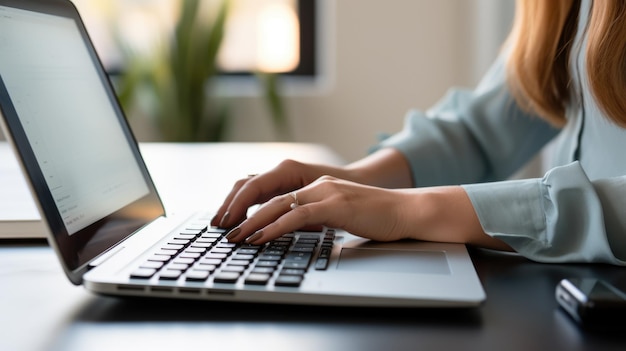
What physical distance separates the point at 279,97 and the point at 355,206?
1.97 meters

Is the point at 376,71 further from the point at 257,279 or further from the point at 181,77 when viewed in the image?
the point at 257,279

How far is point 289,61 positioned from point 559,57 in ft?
6.39

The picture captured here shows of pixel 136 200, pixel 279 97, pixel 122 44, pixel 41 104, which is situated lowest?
pixel 279 97

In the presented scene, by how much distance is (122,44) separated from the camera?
2.45 m

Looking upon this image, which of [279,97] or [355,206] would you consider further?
[279,97]

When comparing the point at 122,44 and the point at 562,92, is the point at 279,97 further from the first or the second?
the point at 562,92

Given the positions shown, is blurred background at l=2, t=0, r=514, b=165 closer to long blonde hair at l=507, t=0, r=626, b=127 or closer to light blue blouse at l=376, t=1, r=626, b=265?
light blue blouse at l=376, t=1, r=626, b=265

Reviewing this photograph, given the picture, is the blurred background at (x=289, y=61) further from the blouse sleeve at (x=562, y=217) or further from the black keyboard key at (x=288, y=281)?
the black keyboard key at (x=288, y=281)

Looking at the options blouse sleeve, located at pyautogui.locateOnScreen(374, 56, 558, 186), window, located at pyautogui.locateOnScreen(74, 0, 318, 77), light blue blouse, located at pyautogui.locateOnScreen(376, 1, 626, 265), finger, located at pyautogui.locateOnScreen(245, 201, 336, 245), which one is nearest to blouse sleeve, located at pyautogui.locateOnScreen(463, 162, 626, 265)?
light blue blouse, located at pyautogui.locateOnScreen(376, 1, 626, 265)

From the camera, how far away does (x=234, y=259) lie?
54 cm

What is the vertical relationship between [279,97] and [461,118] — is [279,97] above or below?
below

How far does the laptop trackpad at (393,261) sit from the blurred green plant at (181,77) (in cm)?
191

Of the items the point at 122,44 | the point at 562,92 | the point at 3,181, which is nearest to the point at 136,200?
the point at 3,181

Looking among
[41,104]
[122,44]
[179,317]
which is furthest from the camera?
[122,44]
